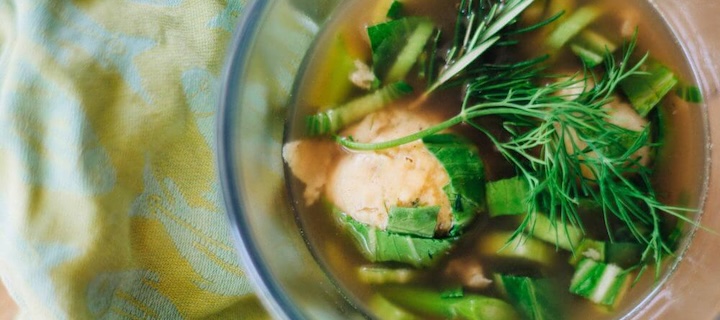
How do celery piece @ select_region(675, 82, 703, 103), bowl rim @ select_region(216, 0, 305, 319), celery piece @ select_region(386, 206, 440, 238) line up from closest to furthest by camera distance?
bowl rim @ select_region(216, 0, 305, 319)
celery piece @ select_region(386, 206, 440, 238)
celery piece @ select_region(675, 82, 703, 103)

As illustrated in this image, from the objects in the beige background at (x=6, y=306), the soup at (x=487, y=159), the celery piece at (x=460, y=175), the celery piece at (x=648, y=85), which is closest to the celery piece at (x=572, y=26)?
the soup at (x=487, y=159)

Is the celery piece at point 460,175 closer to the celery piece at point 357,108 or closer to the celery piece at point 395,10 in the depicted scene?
the celery piece at point 357,108

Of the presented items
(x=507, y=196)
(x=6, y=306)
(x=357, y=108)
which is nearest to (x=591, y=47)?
(x=507, y=196)

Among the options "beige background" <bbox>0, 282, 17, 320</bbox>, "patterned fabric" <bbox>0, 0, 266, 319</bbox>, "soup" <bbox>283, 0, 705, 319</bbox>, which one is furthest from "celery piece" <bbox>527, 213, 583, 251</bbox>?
"beige background" <bbox>0, 282, 17, 320</bbox>

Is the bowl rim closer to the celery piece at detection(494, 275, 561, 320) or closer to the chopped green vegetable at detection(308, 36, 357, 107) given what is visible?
the chopped green vegetable at detection(308, 36, 357, 107)

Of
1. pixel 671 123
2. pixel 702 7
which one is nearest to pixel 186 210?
pixel 671 123

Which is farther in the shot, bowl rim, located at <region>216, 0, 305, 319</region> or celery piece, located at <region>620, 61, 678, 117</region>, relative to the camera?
celery piece, located at <region>620, 61, 678, 117</region>
